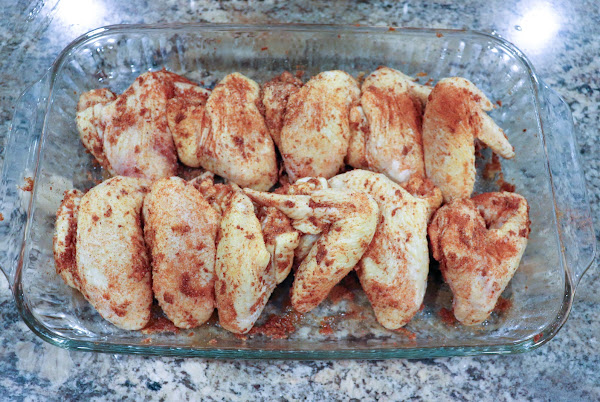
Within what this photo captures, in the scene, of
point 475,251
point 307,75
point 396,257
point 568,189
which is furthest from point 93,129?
point 568,189

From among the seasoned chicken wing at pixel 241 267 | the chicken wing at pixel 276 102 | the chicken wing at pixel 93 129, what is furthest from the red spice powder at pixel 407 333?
the chicken wing at pixel 93 129

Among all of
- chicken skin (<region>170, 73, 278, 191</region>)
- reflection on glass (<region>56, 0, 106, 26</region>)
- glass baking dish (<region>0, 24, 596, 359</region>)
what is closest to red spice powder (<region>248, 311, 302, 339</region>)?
glass baking dish (<region>0, 24, 596, 359</region>)

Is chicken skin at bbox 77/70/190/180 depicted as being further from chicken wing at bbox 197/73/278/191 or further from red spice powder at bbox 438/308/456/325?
red spice powder at bbox 438/308/456/325

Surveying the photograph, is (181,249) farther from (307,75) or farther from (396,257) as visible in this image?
(307,75)

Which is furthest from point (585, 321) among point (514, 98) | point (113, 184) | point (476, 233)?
point (113, 184)

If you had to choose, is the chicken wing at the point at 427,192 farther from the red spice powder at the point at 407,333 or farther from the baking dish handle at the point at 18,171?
the baking dish handle at the point at 18,171

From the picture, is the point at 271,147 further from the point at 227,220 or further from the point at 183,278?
the point at 183,278
